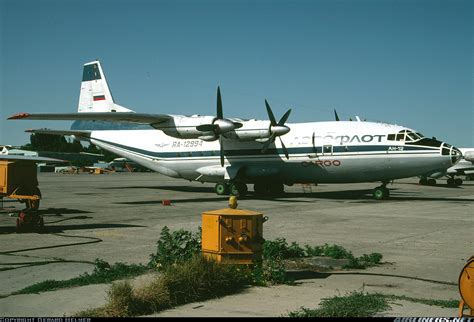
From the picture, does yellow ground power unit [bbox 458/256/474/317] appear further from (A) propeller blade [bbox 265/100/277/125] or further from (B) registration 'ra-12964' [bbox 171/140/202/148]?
(B) registration 'ra-12964' [bbox 171/140/202/148]

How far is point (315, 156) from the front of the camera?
1103 inches

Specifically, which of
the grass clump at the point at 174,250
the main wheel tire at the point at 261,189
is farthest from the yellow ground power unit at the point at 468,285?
the main wheel tire at the point at 261,189

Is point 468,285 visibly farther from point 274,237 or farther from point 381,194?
point 381,194

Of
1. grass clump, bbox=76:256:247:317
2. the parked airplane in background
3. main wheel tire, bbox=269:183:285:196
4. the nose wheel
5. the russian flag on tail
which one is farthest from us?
the parked airplane in background

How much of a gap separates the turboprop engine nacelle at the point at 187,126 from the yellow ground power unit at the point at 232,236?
63.6 ft

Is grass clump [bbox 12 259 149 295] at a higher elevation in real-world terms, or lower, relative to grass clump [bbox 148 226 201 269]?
lower

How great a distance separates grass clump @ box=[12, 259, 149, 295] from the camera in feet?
25.0

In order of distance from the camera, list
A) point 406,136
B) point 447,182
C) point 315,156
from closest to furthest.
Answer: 1. point 406,136
2. point 315,156
3. point 447,182

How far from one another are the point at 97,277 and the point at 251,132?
20.8 metres

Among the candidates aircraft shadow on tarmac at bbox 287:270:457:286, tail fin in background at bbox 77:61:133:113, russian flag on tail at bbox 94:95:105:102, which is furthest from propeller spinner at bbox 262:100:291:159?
aircraft shadow on tarmac at bbox 287:270:457:286

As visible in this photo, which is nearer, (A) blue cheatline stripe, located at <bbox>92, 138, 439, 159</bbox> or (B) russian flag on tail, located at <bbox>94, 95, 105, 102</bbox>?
(A) blue cheatline stripe, located at <bbox>92, 138, 439, 159</bbox>

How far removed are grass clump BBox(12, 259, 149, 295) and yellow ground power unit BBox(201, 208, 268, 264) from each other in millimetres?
1333

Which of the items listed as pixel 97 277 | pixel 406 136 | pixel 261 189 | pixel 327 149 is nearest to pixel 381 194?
pixel 406 136

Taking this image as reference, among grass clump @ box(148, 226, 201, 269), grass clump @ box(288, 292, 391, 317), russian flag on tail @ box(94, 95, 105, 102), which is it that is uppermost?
russian flag on tail @ box(94, 95, 105, 102)
